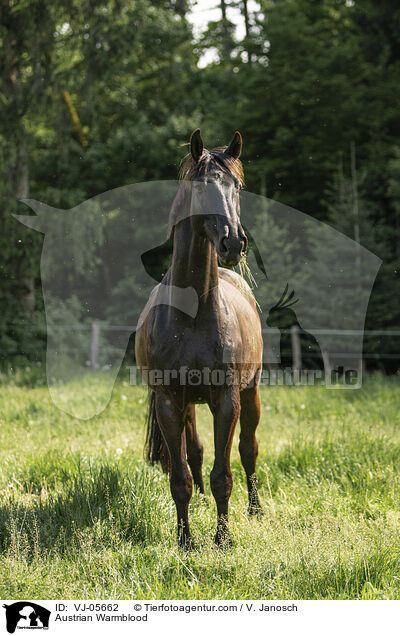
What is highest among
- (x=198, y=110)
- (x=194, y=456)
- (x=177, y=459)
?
(x=198, y=110)

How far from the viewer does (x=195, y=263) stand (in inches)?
133

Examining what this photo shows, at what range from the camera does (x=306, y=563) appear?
9.96ft

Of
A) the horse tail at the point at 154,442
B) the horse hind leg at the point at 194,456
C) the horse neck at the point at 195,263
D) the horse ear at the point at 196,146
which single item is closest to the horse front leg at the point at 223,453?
the horse neck at the point at 195,263

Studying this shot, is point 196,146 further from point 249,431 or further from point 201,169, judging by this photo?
point 249,431

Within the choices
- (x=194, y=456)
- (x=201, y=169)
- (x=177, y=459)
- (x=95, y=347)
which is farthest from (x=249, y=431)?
(x=95, y=347)

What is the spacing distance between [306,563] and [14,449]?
11.1ft

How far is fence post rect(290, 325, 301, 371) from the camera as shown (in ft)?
39.9

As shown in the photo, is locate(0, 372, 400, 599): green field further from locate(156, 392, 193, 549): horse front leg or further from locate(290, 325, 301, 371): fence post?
locate(290, 325, 301, 371): fence post

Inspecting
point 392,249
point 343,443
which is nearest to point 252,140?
point 392,249

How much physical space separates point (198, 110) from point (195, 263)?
16224mm

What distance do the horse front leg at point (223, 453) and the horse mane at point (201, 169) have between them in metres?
1.16
